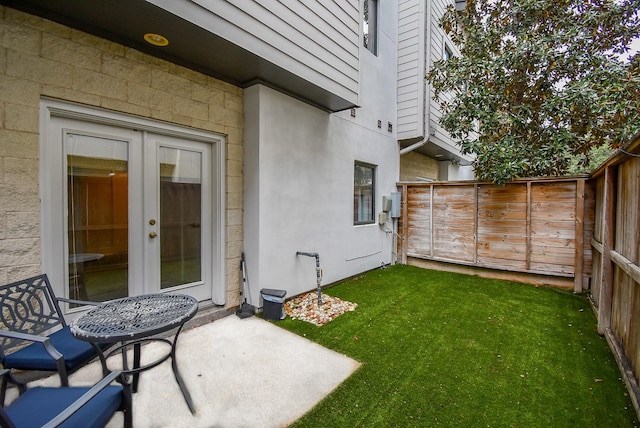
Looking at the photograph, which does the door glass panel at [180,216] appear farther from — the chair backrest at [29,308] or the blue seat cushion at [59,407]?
the blue seat cushion at [59,407]

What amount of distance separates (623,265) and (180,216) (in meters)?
4.40

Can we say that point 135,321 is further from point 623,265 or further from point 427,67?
point 427,67

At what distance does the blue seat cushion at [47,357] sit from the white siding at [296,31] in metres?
2.51

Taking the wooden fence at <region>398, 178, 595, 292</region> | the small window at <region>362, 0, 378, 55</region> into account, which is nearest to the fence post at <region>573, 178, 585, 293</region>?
the wooden fence at <region>398, 178, 595, 292</region>

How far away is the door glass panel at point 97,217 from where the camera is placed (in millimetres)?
2639

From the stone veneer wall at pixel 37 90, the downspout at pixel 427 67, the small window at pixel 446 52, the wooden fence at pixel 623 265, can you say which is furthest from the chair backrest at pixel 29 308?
the small window at pixel 446 52

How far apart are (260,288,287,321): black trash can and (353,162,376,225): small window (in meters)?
2.44

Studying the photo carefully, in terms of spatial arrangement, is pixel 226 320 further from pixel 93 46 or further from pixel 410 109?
pixel 410 109

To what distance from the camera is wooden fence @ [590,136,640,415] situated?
2.25 metres

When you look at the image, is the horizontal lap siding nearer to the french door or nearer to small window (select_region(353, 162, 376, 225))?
the french door

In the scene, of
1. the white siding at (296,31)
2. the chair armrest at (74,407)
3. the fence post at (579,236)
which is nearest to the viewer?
the chair armrest at (74,407)

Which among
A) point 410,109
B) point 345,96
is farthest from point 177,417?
point 410,109

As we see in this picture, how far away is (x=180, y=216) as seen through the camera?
131 inches

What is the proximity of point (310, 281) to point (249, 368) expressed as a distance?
6.54 feet
